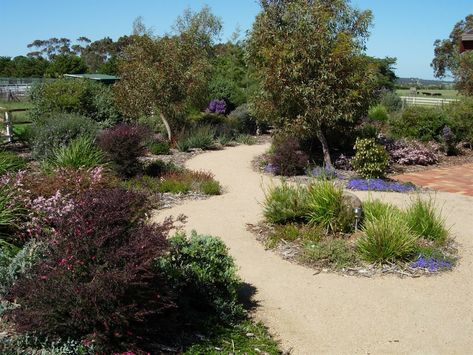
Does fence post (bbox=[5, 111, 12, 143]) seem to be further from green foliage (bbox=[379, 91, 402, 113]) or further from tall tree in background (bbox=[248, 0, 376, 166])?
green foliage (bbox=[379, 91, 402, 113])

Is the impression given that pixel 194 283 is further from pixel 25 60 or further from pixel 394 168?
pixel 25 60

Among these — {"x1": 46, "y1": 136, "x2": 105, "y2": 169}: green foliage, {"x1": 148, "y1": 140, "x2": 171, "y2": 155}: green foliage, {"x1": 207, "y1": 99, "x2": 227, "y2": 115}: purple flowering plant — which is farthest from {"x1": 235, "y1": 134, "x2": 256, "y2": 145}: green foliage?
{"x1": 46, "y1": 136, "x2": 105, "y2": 169}: green foliage

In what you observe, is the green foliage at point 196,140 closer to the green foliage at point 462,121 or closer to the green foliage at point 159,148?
the green foliage at point 159,148

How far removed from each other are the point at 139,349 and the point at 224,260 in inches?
67.6

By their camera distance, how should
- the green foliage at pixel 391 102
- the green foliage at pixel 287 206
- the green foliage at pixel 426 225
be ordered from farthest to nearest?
1. the green foliage at pixel 391 102
2. the green foliage at pixel 287 206
3. the green foliage at pixel 426 225

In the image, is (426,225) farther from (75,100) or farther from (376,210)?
(75,100)

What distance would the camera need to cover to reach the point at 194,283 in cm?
493

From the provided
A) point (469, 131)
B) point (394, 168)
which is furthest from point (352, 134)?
point (469, 131)

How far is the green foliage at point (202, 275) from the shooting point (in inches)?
A: 191

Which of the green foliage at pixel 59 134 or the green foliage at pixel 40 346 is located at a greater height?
the green foliage at pixel 59 134

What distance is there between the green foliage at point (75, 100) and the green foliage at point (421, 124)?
9898 mm

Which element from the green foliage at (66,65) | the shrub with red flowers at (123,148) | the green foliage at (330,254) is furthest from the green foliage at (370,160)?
the green foliage at (66,65)

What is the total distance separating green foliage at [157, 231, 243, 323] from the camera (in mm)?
4852

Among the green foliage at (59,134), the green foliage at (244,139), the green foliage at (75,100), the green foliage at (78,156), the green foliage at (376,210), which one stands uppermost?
the green foliage at (75,100)
